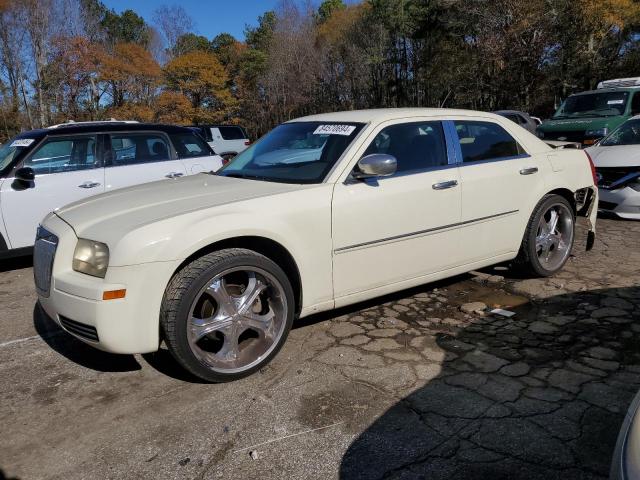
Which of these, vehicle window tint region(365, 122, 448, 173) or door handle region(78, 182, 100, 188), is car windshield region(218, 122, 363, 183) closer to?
vehicle window tint region(365, 122, 448, 173)

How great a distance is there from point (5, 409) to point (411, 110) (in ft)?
11.4

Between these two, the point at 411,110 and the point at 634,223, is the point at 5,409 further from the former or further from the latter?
the point at 634,223

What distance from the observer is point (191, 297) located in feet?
9.42

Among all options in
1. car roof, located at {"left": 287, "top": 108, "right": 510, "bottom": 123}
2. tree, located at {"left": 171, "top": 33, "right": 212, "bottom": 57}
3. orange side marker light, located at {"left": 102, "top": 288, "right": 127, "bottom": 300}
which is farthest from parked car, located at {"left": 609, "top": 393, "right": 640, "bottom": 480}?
tree, located at {"left": 171, "top": 33, "right": 212, "bottom": 57}

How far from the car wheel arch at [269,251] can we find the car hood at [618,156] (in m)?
6.14

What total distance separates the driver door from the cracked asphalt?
450 millimetres

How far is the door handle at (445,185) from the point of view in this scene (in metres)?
3.86

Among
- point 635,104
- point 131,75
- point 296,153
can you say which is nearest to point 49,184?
point 296,153

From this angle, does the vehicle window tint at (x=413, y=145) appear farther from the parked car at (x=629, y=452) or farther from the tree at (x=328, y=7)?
the tree at (x=328, y=7)

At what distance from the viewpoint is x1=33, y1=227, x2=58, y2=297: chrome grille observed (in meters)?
3.08

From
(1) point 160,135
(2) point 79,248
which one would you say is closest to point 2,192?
(1) point 160,135

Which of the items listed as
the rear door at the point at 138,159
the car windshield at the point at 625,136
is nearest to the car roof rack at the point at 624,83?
the car windshield at the point at 625,136

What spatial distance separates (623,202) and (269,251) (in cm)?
591

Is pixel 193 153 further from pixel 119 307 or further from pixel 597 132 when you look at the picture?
pixel 597 132
